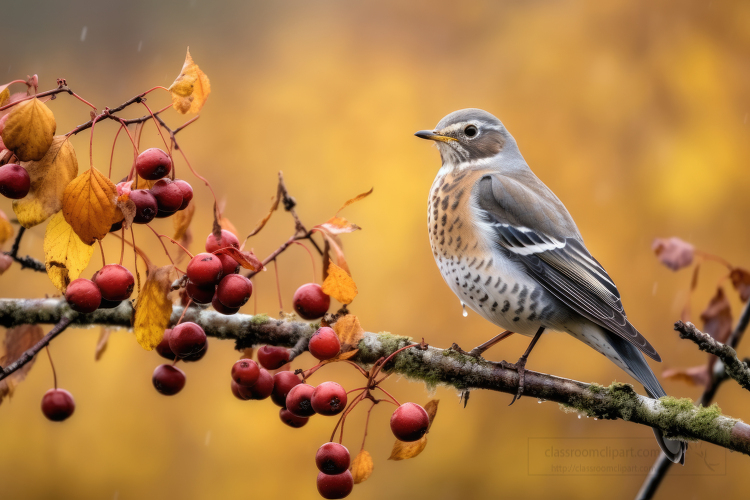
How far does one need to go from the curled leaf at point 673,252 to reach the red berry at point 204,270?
1.76m

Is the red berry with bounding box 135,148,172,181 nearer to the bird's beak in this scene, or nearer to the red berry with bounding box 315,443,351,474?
the red berry with bounding box 315,443,351,474

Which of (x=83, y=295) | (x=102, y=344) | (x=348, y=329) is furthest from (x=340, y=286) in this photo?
(x=102, y=344)

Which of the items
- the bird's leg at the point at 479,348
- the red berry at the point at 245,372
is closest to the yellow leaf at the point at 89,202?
the red berry at the point at 245,372

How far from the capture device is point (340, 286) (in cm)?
159

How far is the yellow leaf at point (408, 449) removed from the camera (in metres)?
1.57

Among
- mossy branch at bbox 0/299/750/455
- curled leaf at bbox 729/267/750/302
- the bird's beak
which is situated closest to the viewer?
mossy branch at bbox 0/299/750/455

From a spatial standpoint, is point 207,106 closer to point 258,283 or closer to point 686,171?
point 258,283

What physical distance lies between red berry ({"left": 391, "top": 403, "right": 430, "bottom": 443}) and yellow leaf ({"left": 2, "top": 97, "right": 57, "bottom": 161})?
3.35ft

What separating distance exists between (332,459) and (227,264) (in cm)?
55

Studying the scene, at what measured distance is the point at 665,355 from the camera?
14.0 ft

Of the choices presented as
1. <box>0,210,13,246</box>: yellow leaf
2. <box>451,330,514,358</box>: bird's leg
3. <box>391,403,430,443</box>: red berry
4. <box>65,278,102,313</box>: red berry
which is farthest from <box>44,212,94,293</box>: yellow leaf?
<box>451,330,514,358</box>: bird's leg

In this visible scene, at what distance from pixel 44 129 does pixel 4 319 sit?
0.85 meters

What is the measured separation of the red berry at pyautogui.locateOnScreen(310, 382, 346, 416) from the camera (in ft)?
4.84

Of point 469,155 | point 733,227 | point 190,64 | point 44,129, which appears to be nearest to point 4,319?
point 44,129
